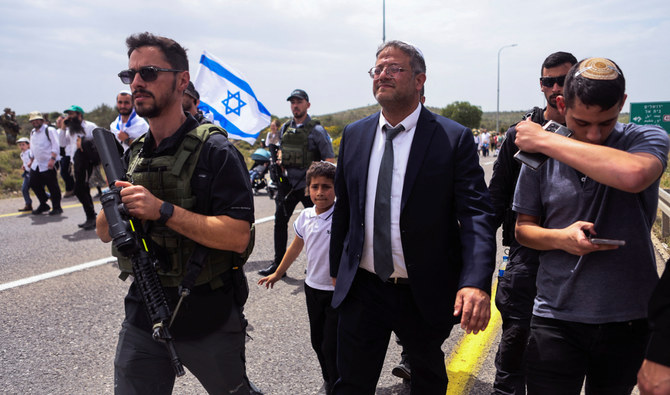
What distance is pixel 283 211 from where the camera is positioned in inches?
237

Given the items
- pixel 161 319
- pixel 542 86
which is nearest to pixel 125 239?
pixel 161 319

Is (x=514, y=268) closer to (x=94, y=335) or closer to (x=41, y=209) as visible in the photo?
(x=94, y=335)

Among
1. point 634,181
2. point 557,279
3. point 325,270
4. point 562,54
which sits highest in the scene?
point 562,54

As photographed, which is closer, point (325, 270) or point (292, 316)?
point (325, 270)

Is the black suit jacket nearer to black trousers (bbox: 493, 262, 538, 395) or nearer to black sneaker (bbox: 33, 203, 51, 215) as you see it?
black trousers (bbox: 493, 262, 538, 395)

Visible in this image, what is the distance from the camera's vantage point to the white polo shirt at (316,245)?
10.8ft

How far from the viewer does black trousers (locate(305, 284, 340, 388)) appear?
10.0 ft

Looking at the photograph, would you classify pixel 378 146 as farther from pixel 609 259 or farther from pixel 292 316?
pixel 292 316

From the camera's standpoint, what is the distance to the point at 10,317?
15.1ft

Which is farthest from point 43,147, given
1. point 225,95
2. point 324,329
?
point 324,329

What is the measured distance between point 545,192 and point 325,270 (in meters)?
1.55

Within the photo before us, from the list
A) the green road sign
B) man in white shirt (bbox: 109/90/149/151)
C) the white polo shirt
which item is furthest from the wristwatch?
the green road sign

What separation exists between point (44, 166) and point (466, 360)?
9.41m

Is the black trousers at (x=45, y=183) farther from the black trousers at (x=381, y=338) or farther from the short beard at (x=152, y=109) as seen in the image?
the black trousers at (x=381, y=338)
